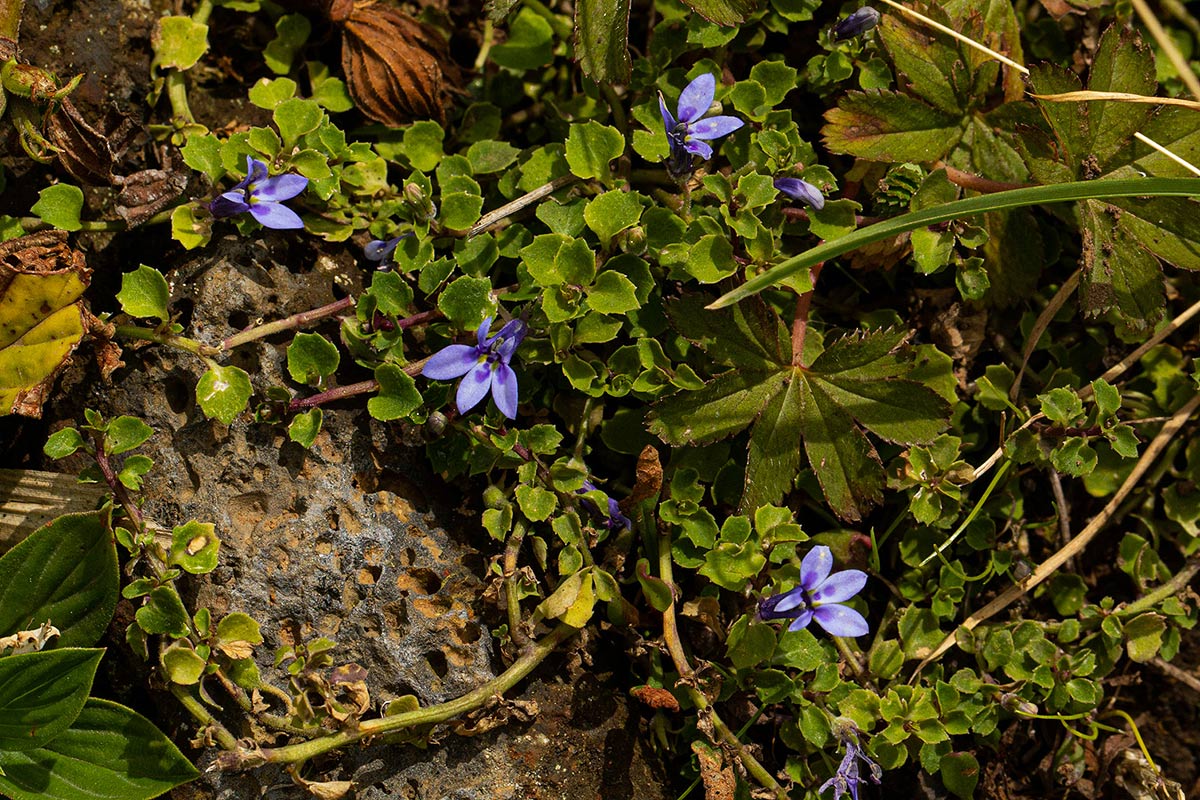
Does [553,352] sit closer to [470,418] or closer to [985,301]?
[470,418]

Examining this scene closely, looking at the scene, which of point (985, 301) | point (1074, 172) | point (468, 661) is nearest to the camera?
point (468, 661)

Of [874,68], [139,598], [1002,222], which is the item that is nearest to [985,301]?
[1002,222]

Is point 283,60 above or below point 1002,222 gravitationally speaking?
above

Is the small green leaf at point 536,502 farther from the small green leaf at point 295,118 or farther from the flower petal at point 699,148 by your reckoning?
the small green leaf at point 295,118

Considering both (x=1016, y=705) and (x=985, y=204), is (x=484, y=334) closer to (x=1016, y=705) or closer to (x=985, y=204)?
(x=985, y=204)

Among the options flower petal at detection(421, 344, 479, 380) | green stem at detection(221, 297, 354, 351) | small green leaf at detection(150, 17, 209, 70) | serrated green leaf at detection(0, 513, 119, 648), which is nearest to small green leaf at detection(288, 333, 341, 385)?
green stem at detection(221, 297, 354, 351)

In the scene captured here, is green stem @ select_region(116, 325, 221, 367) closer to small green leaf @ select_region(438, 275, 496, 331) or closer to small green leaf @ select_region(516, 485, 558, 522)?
small green leaf @ select_region(438, 275, 496, 331)

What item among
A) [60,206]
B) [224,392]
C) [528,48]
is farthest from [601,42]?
[60,206]
